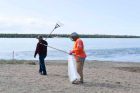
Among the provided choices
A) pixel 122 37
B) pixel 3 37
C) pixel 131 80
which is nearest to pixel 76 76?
pixel 131 80

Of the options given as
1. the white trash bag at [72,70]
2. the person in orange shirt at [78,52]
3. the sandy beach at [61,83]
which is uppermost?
the person in orange shirt at [78,52]

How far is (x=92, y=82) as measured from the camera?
1812 cm

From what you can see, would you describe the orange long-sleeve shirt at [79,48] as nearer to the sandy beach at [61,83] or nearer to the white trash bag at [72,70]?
the white trash bag at [72,70]

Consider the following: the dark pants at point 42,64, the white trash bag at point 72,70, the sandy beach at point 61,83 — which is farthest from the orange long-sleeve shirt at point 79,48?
the dark pants at point 42,64

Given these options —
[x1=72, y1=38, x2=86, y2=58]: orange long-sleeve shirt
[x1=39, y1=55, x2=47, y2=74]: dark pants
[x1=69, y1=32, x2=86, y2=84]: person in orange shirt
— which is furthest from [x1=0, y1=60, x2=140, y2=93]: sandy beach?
[x1=72, y1=38, x2=86, y2=58]: orange long-sleeve shirt

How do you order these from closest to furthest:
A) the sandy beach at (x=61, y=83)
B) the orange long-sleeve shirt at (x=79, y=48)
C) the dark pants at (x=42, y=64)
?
1. the sandy beach at (x=61, y=83)
2. the orange long-sleeve shirt at (x=79, y=48)
3. the dark pants at (x=42, y=64)

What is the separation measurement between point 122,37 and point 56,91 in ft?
575

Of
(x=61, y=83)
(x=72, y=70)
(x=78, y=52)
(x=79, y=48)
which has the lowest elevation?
(x=61, y=83)

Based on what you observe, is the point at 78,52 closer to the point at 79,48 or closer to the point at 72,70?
the point at 79,48

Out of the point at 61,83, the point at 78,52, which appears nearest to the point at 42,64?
the point at 61,83

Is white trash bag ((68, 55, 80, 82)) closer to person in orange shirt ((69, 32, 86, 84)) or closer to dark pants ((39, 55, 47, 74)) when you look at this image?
person in orange shirt ((69, 32, 86, 84))

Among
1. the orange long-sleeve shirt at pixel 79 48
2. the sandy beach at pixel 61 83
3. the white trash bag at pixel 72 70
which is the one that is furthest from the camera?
the white trash bag at pixel 72 70

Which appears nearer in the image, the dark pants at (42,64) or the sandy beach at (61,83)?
the sandy beach at (61,83)

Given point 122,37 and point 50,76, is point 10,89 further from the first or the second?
point 122,37
